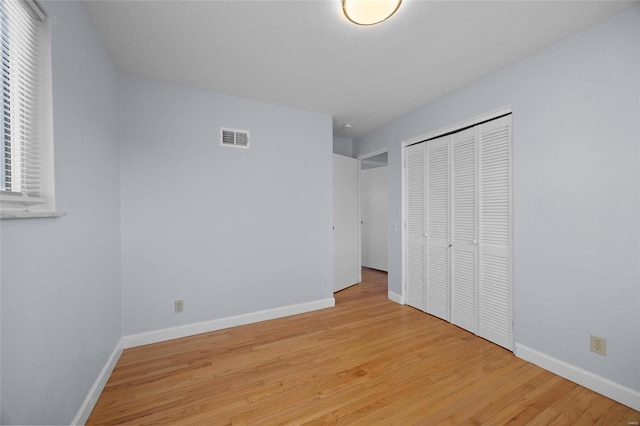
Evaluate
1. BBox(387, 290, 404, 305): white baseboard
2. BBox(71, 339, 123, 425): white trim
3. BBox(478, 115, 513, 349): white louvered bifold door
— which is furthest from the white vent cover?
BBox(387, 290, 404, 305): white baseboard

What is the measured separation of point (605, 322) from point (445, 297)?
1.35 meters

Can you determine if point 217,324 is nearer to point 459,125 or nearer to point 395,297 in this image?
point 395,297

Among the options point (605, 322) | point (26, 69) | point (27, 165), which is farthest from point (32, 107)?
point (605, 322)

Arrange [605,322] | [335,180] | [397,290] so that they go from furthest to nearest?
[335,180] → [397,290] → [605,322]

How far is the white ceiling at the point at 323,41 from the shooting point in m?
1.66

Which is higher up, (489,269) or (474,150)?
(474,150)

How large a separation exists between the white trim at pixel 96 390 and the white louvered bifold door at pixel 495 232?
129 inches

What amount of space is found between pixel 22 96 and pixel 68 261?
837mm

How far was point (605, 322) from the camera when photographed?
1761mm

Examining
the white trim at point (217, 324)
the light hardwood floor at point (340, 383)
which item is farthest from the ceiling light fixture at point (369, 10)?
the white trim at point (217, 324)

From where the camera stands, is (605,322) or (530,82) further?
(530,82)

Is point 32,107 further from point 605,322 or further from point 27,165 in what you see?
point 605,322

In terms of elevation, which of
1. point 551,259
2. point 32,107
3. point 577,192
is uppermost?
point 32,107

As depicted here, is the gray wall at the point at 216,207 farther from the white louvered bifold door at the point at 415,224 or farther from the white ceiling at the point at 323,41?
the white louvered bifold door at the point at 415,224
